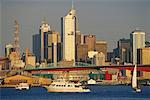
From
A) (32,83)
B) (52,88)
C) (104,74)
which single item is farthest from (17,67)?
(52,88)

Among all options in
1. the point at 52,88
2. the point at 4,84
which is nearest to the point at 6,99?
the point at 52,88

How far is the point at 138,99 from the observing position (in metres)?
35.1

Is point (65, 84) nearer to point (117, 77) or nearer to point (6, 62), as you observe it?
point (6, 62)

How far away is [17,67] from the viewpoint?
72.4m

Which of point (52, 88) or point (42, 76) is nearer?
point (52, 88)

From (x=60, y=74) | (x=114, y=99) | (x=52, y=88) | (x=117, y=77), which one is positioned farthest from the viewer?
(x=117, y=77)

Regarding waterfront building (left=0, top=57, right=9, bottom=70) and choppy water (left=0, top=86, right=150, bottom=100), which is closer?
choppy water (left=0, top=86, right=150, bottom=100)

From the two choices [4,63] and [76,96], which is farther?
[4,63]

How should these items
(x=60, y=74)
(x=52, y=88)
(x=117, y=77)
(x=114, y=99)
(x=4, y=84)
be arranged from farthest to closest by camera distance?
1. (x=117, y=77)
2. (x=60, y=74)
3. (x=4, y=84)
4. (x=52, y=88)
5. (x=114, y=99)

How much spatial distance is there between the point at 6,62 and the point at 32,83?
22.0 ft

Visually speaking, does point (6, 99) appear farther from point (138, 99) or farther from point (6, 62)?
point (6, 62)

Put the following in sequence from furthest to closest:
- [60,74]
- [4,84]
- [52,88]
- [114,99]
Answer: [60,74] → [4,84] → [52,88] → [114,99]

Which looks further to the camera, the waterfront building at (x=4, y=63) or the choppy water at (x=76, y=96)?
the waterfront building at (x=4, y=63)

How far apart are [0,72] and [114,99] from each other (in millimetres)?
33925
